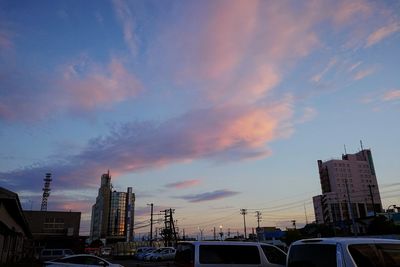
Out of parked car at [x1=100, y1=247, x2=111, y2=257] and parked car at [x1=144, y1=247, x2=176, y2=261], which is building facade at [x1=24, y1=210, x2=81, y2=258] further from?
parked car at [x1=144, y1=247, x2=176, y2=261]

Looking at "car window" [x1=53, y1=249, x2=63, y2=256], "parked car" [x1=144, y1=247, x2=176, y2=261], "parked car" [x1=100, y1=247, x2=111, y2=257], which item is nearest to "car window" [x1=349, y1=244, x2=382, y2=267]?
"car window" [x1=53, y1=249, x2=63, y2=256]

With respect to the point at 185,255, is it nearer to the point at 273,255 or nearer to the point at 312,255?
the point at 273,255

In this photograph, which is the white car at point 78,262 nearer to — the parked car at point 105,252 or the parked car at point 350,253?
the parked car at point 350,253

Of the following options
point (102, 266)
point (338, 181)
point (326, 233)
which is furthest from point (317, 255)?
point (338, 181)

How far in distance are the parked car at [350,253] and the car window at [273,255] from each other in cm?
579

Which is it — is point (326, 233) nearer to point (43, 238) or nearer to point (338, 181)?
point (43, 238)

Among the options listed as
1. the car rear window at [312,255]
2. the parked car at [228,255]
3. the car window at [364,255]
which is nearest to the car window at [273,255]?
the parked car at [228,255]

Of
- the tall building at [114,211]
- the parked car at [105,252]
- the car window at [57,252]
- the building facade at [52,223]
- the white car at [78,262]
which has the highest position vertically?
the tall building at [114,211]

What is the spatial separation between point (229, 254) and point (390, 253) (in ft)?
21.2

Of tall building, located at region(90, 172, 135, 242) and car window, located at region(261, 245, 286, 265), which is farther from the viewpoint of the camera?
tall building, located at region(90, 172, 135, 242)

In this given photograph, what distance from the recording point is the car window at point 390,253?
619 centimetres

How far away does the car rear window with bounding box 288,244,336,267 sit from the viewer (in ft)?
20.4

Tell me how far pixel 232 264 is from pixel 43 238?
7482 centimetres

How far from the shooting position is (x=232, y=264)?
11.8 meters
